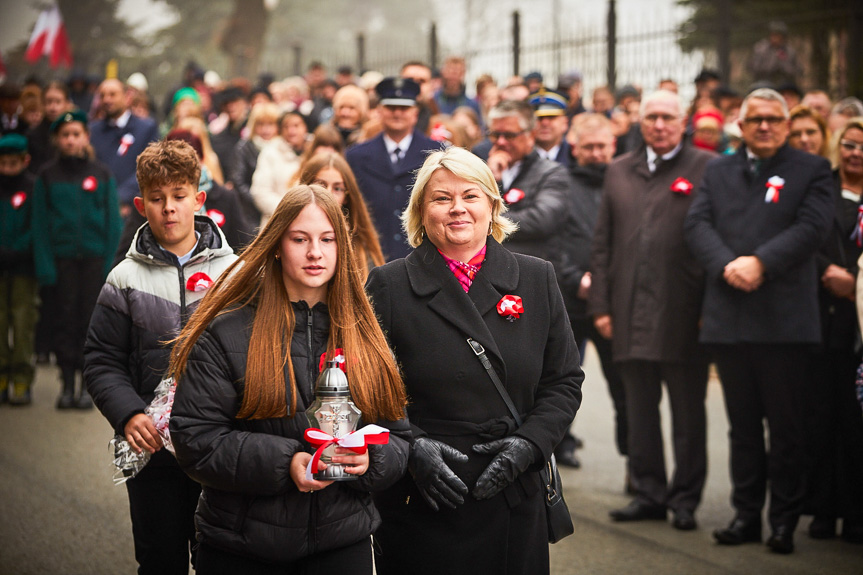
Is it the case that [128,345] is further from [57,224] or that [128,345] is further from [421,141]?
[57,224]

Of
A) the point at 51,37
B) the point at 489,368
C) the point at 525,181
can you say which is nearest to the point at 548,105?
the point at 525,181

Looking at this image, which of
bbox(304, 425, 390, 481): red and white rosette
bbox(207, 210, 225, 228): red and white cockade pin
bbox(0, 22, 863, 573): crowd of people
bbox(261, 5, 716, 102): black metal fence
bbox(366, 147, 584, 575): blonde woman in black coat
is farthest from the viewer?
bbox(261, 5, 716, 102): black metal fence

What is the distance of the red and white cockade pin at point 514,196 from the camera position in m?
6.84

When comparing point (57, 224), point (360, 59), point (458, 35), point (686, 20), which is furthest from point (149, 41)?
point (57, 224)

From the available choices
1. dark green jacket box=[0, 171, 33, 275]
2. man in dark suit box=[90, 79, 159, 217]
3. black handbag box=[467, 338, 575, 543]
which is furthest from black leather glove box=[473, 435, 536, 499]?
man in dark suit box=[90, 79, 159, 217]

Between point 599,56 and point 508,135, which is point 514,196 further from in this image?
point 599,56

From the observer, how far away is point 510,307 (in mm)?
3791

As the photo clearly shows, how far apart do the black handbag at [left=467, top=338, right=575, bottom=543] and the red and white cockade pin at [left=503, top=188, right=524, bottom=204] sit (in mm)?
3184

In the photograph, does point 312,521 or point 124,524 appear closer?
point 312,521

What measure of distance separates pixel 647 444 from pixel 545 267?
3099 mm

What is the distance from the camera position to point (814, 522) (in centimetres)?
634

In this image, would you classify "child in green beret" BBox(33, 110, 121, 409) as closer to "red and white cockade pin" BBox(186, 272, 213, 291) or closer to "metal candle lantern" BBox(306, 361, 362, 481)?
"red and white cockade pin" BBox(186, 272, 213, 291)

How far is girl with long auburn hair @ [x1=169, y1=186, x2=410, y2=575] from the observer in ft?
10.5

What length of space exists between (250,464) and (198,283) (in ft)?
4.41
